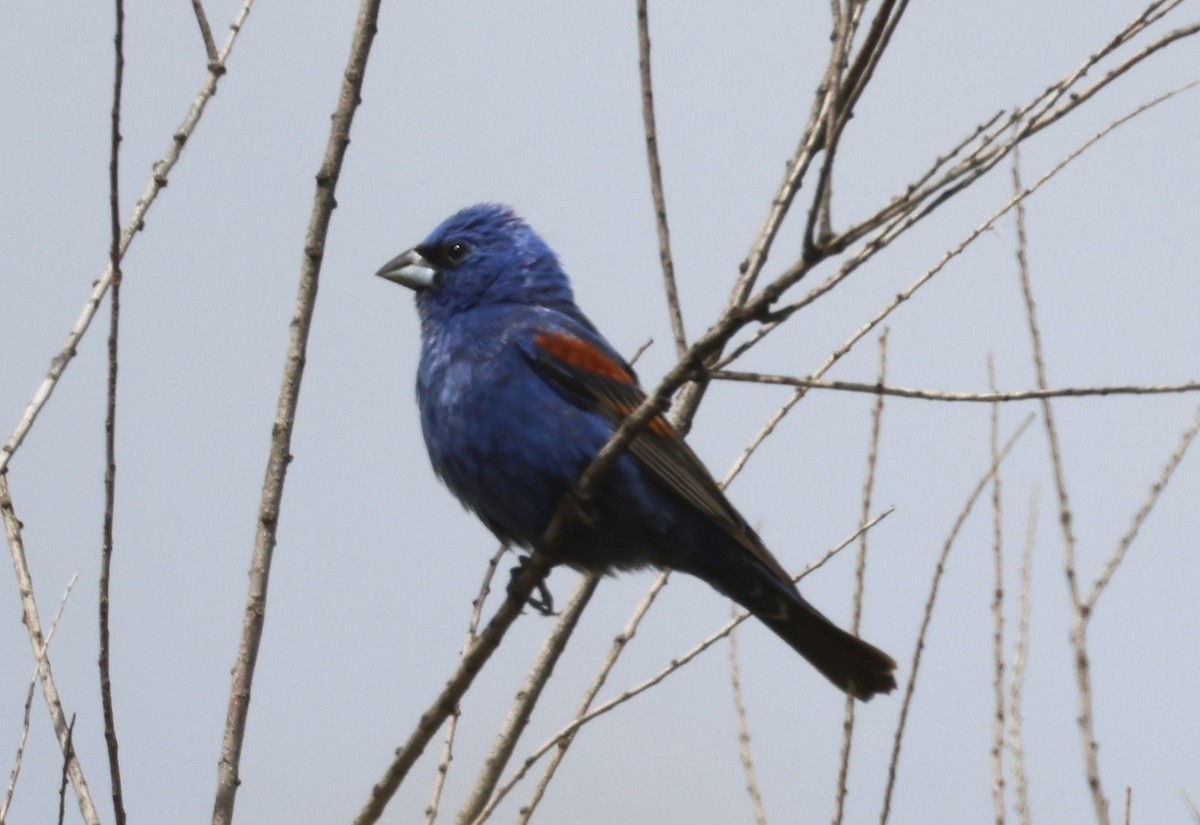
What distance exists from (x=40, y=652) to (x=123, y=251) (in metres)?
1.01

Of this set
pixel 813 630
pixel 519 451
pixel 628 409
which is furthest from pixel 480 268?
pixel 813 630

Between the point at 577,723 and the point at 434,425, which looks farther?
the point at 434,425

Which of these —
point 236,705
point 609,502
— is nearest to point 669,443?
point 609,502

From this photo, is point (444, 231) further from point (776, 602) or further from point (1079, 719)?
point (1079, 719)

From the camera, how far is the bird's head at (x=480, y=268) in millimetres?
5629

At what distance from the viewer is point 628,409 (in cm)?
510

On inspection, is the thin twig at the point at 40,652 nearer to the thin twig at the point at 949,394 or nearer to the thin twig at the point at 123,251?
the thin twig at the point at 123,251

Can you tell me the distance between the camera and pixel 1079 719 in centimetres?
452

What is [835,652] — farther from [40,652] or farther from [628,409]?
[40,652]

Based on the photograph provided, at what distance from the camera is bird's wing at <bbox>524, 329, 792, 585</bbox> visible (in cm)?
477

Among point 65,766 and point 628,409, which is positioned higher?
point 628,409

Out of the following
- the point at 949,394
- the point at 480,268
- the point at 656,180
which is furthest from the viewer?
the point at 480,268

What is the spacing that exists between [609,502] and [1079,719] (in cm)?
152

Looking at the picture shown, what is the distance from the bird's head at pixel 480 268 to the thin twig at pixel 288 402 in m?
1.80
